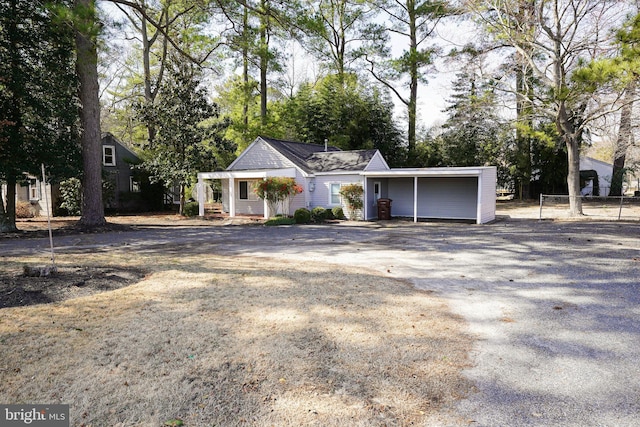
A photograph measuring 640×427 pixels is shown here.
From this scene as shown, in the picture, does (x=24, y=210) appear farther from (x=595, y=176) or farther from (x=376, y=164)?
(x=595, y=176)

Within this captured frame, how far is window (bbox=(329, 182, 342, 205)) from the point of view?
20.6m

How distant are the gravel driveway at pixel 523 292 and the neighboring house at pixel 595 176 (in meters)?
21.0

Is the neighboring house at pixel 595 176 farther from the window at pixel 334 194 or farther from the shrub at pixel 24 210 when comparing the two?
the shrub at pixel 24 210

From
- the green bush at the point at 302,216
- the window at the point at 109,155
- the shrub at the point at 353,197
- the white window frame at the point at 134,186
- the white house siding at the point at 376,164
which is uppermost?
the window at the point at 109,155

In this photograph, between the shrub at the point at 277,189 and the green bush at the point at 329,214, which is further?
the green bush at the point at 329,214

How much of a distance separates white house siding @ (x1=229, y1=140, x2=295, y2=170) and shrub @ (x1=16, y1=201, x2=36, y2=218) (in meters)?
11.5

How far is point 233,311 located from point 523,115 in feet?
65.1

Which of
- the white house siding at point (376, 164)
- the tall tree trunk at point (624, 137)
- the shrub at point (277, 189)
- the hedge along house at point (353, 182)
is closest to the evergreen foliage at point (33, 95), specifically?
the shrub at point (277, 189)

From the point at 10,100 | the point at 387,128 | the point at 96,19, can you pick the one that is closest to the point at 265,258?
the point at 96,19

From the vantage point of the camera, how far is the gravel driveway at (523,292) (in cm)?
313

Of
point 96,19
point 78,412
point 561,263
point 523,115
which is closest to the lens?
point 78,412

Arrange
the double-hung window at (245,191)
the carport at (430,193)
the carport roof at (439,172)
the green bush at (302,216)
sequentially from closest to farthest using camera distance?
the carport roof at (439,172) → the carport at (430,193) → the green bush at (302,216) → the double-hung window at (245,191)

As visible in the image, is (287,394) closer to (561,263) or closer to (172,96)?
(561,263)

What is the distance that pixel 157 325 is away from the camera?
4562 mm
